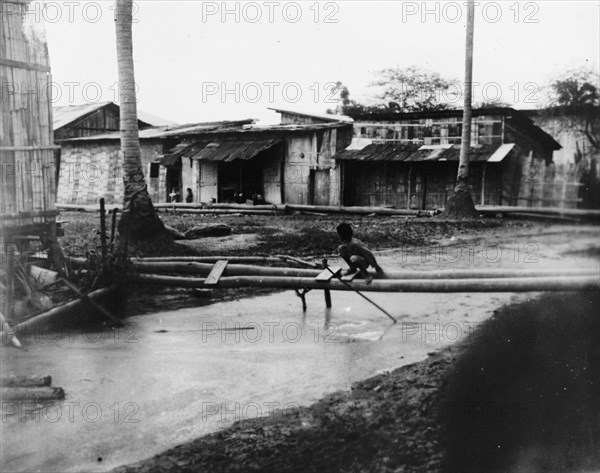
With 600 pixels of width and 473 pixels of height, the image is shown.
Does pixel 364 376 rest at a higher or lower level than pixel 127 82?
lower

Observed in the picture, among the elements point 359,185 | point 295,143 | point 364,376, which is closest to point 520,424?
point 364,376

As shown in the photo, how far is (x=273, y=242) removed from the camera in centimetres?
745

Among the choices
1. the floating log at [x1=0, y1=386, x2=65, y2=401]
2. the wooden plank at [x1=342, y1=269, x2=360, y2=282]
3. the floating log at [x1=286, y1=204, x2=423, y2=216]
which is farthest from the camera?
the floating log at [x1=286, y1=204, x2=423, y2=216]

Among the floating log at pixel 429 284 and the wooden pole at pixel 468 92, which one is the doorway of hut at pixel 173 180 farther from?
the wooden pole at pixel 468 92

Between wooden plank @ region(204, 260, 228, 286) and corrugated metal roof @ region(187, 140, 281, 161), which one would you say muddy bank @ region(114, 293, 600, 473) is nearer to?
wooden plank @ region(204, 260, 228, 286)

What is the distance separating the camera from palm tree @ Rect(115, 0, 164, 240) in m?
5.84

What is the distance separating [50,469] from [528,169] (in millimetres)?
14928

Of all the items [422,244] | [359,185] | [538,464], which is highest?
[359,185]

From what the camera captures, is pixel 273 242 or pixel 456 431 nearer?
pixel 456 431

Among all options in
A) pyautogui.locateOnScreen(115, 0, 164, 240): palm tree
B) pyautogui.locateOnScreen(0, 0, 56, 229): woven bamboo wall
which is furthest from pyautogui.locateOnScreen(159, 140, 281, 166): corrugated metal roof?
pyautogui.locateOnScreen(0, 0, 56, 229): woven bamboo wall

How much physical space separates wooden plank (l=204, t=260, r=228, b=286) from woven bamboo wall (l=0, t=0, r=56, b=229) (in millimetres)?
2182

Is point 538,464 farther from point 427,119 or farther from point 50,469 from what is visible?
point 427,119

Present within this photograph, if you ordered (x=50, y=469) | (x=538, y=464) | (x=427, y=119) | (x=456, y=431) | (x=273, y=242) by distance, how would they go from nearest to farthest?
(x=50, y=469)
(x=538, y=464)
(x=456, y=431)
(x=273, y=242)
(x=427, y=119)

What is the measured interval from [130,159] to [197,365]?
10.1 feet
